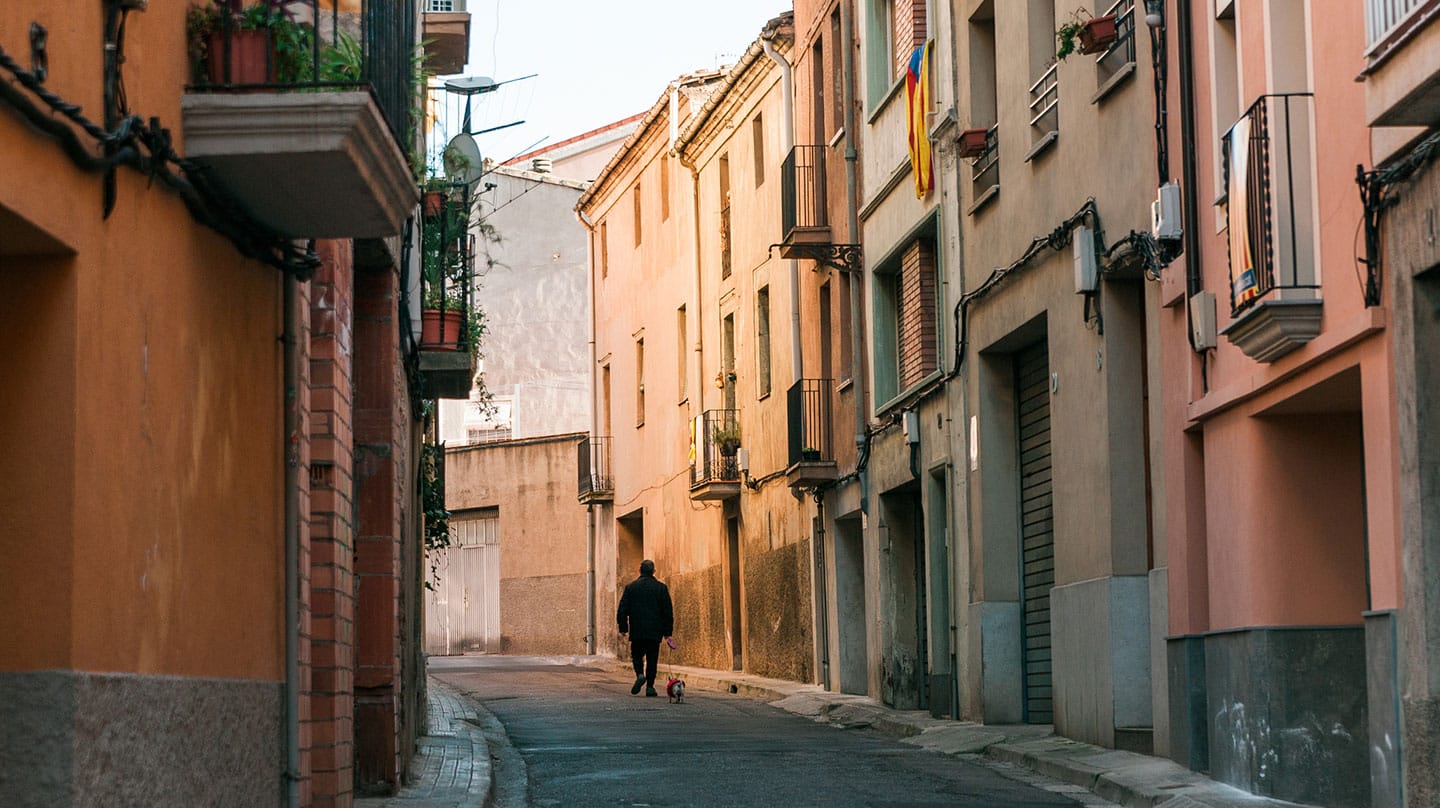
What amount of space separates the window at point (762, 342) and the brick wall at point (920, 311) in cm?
725

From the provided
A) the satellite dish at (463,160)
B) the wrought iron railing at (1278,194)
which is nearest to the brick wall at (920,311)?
the satellite dish at (463,160)

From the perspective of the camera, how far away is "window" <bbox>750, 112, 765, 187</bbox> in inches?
1139

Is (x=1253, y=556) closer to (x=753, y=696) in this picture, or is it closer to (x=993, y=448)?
(x=993, y=448)

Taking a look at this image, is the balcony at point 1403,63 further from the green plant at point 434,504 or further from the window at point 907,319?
the window at point 907,319

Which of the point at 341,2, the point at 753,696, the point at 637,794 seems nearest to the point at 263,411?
the point at 341,2

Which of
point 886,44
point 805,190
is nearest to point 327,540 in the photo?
point 886,44

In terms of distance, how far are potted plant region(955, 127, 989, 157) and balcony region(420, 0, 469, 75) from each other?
4539mm

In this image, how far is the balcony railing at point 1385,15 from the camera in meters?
8.41

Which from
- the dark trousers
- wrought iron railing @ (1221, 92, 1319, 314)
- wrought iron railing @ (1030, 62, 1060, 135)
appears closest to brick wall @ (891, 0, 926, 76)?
wrought iron railing @ (1030, 62, 1060, 135)

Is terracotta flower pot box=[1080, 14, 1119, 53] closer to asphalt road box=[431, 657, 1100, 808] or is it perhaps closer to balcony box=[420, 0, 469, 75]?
asphalt road box=[431, 657, 1100, 808]

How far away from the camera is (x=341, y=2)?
9297 mm

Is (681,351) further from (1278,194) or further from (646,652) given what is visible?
(1278,194)

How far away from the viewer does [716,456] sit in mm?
30578

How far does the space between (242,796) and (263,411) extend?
5.24 ft
